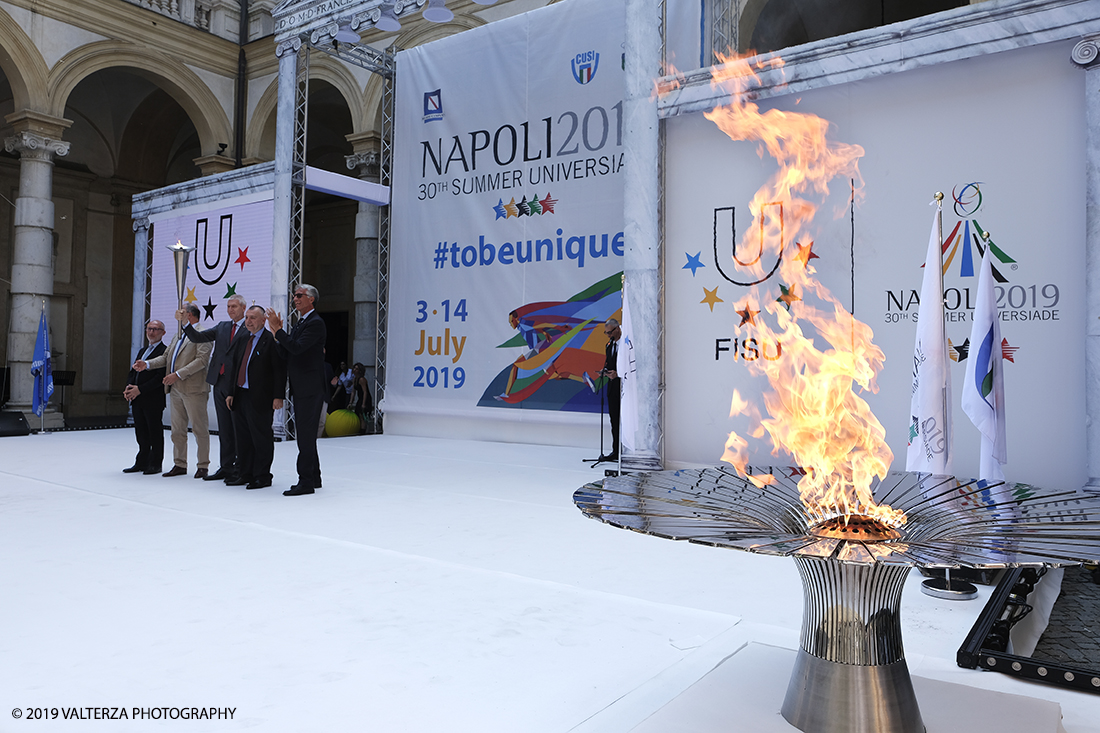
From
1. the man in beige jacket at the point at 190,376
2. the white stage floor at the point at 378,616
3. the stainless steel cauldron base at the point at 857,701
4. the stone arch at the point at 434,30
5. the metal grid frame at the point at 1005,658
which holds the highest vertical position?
the stone arch at the point at 434,30

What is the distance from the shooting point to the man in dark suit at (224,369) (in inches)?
260

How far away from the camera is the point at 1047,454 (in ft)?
19.0

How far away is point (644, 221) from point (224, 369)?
4218 millimetres

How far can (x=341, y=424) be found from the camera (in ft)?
39.9

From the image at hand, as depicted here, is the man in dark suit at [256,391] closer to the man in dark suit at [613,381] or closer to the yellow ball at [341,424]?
the man in dark suit at [613,381]

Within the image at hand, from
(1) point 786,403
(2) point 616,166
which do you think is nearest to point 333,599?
(1) point 786,403

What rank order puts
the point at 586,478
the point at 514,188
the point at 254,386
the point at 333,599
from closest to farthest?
the point at 333,599 < the point at 254,386 < the point at 586,478 < the point at 514,188

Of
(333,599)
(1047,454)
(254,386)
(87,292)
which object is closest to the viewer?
(333,599)

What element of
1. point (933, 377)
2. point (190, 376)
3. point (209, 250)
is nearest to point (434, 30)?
point (209, 250)

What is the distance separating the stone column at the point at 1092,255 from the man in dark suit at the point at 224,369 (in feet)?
21.8

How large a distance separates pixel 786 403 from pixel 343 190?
10.2 metres

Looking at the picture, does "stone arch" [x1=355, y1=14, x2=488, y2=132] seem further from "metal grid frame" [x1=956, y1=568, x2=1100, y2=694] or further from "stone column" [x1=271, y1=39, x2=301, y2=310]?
"metal grid frame" [x1=956, y1=568, x2=1100, y2=694]

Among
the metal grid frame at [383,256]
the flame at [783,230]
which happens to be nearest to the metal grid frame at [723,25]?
the flame at [783,230]

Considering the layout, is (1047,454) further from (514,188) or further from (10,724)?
(514,188)
